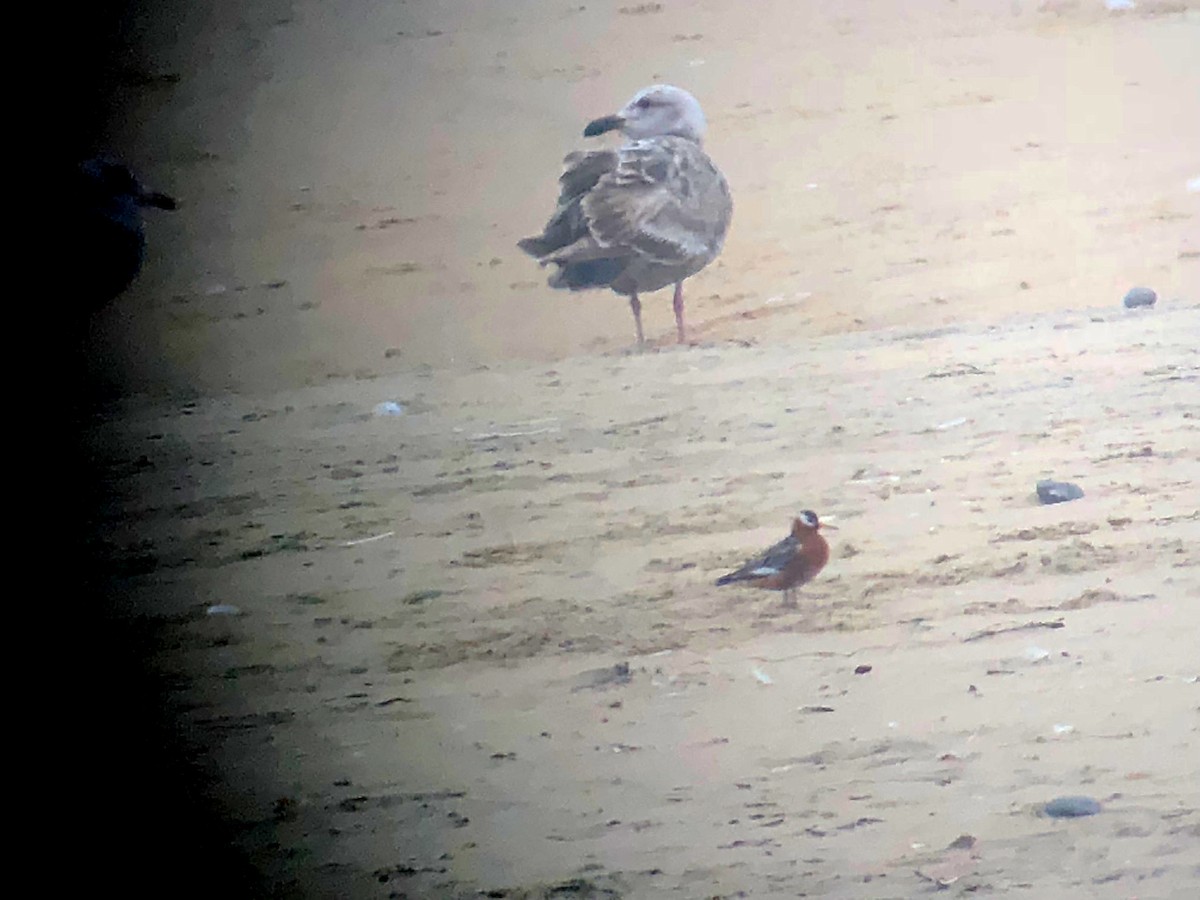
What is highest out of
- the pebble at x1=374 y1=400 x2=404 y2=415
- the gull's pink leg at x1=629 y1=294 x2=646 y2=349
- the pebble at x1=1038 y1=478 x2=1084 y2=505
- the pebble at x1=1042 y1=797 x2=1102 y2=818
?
the gull's pink leg at x1=629 y1=294 x2=646 y2=349

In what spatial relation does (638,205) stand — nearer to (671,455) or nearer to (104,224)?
(671,455)

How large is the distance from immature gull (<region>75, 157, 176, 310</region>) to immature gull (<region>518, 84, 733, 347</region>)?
511 millimetres

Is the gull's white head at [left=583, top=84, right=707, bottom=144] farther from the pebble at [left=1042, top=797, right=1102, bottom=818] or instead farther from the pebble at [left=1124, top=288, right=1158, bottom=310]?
the pebble at [left=1042, top=797, right=1102, bottom=818]

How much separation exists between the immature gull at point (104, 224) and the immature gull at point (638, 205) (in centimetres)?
51

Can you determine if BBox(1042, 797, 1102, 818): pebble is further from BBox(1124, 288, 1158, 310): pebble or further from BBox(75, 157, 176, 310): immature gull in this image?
BBox(75, 157, 176, 310): immature gull

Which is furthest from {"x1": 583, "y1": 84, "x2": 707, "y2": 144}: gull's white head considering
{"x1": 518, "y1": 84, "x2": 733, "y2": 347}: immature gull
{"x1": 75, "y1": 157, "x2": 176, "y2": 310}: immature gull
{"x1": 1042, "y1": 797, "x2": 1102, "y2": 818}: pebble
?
{"x1": 1042, "y1": 797, "x2": 1102, "y2": 818}: pebble

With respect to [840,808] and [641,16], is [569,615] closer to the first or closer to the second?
[840,808]

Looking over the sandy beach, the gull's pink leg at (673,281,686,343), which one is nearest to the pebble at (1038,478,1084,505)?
the sandy beach

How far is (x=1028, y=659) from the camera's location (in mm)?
1518

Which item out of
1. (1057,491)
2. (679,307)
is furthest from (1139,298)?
(679,307)

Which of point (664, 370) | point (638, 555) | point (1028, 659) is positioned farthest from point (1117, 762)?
point (664, 370)

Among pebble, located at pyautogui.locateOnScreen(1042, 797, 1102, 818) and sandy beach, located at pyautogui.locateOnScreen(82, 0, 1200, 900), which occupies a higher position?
sandy beach, located at pyautogui.locateOnScreen(82, 0, 1200, 900)

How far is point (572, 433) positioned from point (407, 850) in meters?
0.61

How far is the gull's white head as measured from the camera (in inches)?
58.2
